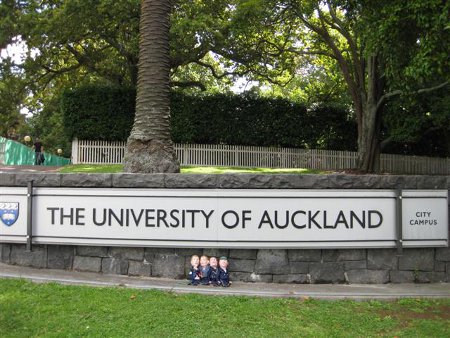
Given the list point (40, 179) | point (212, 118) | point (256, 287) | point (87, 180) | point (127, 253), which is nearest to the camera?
point (256, 287)

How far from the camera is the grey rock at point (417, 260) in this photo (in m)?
5.97

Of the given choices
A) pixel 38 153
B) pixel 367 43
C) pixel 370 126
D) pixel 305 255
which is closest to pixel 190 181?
pixel 305 255

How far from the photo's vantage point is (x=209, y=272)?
18.7 ft

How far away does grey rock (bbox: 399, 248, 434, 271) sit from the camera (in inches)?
235

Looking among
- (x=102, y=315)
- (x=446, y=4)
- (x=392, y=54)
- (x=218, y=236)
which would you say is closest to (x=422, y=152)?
(x=392, y=54)

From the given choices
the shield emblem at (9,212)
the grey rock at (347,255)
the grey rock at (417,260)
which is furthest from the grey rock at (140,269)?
the grey rock at (417,260)

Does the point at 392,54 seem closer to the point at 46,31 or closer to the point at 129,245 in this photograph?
the point at 129,245

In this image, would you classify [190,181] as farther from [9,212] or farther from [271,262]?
[9,212]

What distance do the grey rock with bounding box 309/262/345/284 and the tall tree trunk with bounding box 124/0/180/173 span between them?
10.7ft

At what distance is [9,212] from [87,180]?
4.02 ft

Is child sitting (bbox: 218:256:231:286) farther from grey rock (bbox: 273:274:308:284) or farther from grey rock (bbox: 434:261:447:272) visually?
grey rock (bbox: 434:261:447:272)

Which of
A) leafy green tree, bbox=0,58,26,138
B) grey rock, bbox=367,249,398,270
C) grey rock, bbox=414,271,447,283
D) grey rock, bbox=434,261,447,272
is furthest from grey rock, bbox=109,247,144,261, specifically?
leafy green tree, bbox=0,58,26,138

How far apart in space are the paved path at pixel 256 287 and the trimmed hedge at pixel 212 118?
16.4 meters

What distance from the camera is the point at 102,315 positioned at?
4.55 meters
